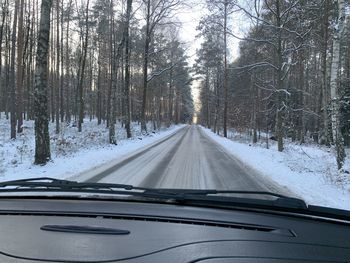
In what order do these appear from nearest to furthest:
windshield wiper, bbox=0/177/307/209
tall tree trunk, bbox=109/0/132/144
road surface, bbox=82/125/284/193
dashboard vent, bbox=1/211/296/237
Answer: dashboard vent, bbox=1/211/296/237 → windshield wiper, bbox=0/177/307/209 → road surface, bbox=82/125/284/193 → tall tree trunk, bbox=109/0/132/144

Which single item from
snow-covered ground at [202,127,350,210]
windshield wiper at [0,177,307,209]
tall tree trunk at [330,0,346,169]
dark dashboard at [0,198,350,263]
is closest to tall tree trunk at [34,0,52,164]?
snow-covered ground at [202,127,350,210]

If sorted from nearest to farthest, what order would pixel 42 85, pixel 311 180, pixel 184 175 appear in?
1. pixel 311 180
2. pixel 184 175
3. pixel 42 85

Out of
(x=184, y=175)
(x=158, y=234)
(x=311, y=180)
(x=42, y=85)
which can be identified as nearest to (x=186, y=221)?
(x=158, y=234)

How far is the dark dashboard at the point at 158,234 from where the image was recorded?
74.0 inches

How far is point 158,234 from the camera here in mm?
2051

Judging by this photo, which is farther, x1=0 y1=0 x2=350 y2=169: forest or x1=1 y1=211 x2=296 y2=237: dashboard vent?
x1=0 y1=0 x2=350 y2=169: forest

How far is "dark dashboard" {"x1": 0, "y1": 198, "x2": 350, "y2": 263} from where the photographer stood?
1.88m

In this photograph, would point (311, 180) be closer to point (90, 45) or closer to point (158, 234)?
point (158, 234)

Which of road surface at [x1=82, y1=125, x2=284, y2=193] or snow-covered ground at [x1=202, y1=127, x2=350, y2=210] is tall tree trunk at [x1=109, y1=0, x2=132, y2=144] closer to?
road surface at [x1=82, y1=125, x2=284, y2=193]

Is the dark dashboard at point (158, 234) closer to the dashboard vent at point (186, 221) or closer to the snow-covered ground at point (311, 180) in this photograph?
the dashboard vent at point (186, 221)

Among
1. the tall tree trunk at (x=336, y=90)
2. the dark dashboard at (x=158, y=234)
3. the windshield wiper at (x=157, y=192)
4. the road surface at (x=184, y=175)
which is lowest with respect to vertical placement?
the road surface at (x=184, y=175)

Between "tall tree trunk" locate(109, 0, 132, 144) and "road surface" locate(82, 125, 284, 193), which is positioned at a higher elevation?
"tall tree trunk" locate(109, 0, 132, 144)

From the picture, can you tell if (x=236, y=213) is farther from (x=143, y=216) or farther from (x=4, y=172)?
(x=4, y=172)

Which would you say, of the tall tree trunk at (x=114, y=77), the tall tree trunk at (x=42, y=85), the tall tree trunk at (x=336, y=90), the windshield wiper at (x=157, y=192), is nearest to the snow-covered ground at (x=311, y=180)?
the tall tree trunk at (x=336, y=90)
